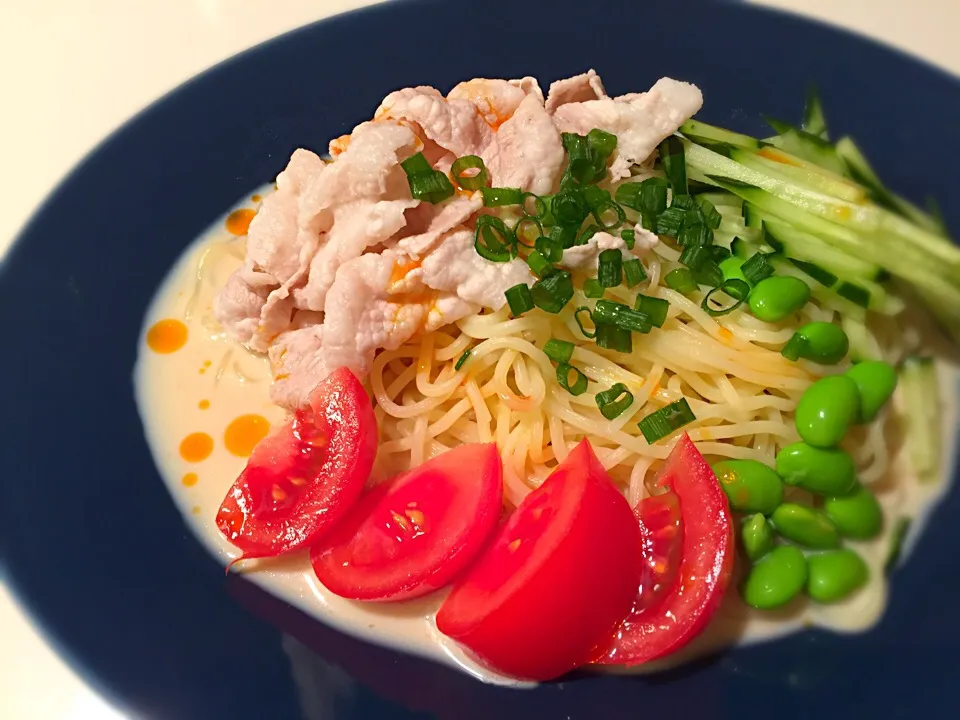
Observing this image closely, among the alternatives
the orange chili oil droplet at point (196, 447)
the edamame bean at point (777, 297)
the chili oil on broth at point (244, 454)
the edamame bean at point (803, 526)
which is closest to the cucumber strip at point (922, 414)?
the chili oil on broth at point (244, 454)

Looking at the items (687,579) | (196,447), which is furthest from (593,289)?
(196,447)

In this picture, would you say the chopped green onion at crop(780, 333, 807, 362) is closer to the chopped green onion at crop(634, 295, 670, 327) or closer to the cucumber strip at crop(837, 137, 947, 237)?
the chopped green onion at crop(634, 295, 670, 327)

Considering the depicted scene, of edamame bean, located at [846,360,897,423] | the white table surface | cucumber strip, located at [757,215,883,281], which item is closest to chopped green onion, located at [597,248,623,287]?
cucumber strip, located at [757,215,883,281]

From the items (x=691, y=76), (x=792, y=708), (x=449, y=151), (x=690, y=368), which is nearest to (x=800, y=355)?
(x=690, y=368)

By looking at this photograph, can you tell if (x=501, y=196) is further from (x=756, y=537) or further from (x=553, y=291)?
(x=756, y=537)

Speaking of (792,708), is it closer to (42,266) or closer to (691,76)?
(691,76)

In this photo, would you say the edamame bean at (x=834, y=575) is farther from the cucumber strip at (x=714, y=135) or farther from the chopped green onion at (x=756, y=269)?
the cucumber strip at (x=714, y=135)
